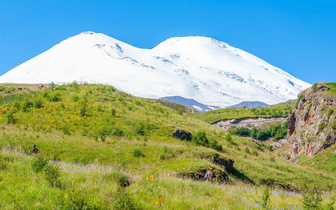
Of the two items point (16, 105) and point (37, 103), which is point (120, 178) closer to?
point (37, 103)

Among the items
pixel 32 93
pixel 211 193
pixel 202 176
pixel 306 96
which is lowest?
pixel 202 176

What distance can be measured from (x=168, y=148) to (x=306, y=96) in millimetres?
42450

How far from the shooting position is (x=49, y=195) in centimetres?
699

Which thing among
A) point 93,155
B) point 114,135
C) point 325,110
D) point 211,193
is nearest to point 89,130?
point 114,135

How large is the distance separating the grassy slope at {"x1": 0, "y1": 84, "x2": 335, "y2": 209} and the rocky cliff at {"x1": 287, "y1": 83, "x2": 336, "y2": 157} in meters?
8.26

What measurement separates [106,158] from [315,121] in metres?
39.3

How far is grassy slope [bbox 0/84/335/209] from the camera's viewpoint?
773 centimetres

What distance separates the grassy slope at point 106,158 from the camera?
7.73 m

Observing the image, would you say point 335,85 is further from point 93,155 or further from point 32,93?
point 32,93

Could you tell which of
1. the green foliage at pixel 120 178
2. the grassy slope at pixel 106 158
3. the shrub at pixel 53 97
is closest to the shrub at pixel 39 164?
the grassy slope at pixel 106 158

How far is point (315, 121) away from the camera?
4500cm

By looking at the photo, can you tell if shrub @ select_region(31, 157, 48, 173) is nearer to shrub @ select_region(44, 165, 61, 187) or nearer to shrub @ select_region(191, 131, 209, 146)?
shrub @ select_region(44, 165, 61, 187)

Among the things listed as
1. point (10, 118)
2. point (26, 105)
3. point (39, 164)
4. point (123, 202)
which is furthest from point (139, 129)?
point (123, 202)

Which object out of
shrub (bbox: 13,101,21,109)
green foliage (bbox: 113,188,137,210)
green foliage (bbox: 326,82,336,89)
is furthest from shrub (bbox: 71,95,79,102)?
green foliage (bbox: 326,82,336,89)
